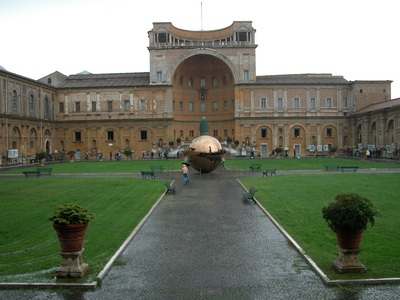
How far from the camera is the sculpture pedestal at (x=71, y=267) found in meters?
8.09

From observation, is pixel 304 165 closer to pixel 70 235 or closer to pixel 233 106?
pixel 233 106

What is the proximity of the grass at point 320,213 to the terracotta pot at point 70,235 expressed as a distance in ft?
18.8

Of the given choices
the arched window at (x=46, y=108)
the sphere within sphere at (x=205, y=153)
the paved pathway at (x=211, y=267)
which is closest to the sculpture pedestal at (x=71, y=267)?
the paved pathway at (x=211, y=267)

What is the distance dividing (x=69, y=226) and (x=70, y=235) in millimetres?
247

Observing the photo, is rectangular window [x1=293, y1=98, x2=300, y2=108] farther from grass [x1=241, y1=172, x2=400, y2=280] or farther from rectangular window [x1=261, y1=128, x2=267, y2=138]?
grass [x1=241, y1=172, x2=400, y2=280]

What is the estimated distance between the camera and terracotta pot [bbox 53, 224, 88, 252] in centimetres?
798

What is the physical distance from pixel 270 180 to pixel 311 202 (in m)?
8.44

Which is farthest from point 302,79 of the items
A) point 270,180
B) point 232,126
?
point 270,180

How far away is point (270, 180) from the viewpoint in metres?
24.5

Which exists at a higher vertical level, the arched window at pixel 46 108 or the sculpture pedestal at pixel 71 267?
the arched window at pixel 46 108

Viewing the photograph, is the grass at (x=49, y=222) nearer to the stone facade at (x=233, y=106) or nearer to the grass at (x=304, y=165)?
the grass at (x=304, y=165)

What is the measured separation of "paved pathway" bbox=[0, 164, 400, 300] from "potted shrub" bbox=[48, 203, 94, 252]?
3.43 feet

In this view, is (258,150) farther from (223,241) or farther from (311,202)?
(223,241)

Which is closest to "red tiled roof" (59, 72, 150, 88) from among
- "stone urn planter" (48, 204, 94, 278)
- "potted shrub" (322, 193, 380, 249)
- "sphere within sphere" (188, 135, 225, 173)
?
"sphere within sphere" (188, 135, 225, 173)
